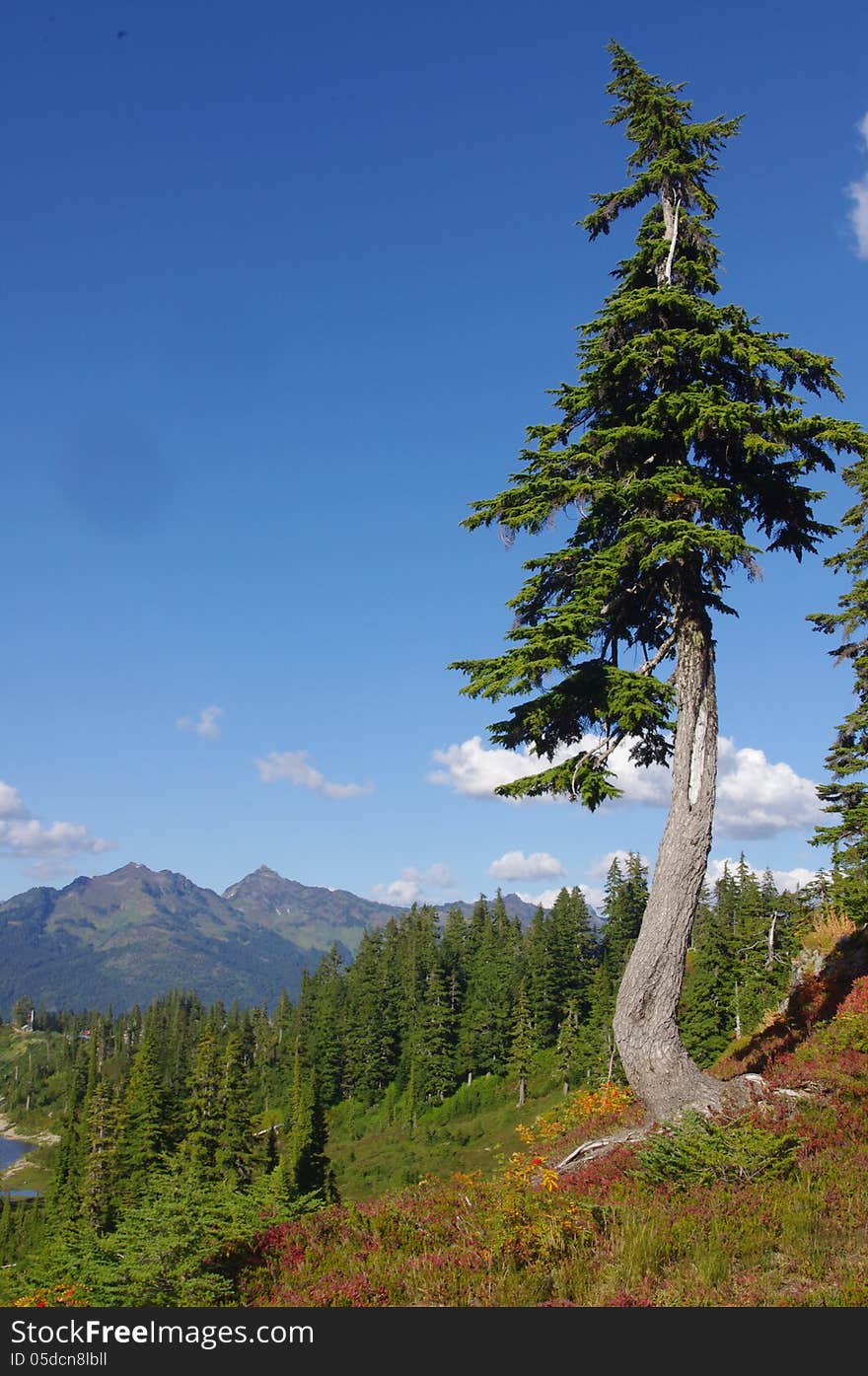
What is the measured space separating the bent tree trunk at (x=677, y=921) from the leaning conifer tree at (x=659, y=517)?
0.02 m

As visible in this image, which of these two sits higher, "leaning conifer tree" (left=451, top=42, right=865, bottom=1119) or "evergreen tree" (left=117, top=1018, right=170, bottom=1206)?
"leaning conifer tree" (left=451, top=42, right=865, bottom=1119)


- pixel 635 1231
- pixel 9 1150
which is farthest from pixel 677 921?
pixel 9 1150

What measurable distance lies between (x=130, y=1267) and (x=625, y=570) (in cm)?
1071

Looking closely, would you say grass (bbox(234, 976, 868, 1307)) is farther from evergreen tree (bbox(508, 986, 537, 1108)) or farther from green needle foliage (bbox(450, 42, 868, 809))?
evergreen tree (bbox(508, 986, 537, 1108))

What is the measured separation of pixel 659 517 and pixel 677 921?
6.17 meters

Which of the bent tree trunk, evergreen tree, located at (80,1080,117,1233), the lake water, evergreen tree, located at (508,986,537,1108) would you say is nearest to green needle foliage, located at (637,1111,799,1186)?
the bent tree trunk

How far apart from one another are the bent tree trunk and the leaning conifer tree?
0.08ft

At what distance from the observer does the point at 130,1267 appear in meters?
6.87

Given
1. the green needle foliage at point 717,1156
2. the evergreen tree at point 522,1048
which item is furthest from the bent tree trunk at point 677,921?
the evergreen tree at point 522,1048

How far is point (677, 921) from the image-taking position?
448 inches

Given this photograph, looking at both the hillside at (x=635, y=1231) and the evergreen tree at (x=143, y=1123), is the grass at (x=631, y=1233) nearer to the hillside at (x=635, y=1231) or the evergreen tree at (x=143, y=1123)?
the hillside at (x=635, y=1231)

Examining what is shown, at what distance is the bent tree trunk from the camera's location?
10906mm

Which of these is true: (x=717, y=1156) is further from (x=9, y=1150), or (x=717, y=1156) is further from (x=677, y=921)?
(x=9, y=1150)

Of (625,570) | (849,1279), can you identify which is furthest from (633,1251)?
(625,570)
